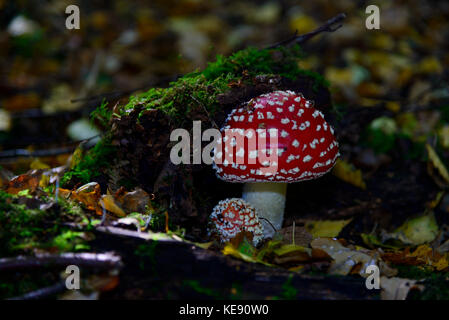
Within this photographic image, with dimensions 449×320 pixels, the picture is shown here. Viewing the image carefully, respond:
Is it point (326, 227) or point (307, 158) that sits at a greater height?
point (307, 158)

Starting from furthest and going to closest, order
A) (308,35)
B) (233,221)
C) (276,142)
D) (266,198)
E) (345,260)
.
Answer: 1. (308,35)
2. (266,198)
3. (233,221)
4. (276,142)
5. (345,260)

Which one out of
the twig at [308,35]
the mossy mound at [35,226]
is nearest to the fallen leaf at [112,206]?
the mossy mound at [35,226]

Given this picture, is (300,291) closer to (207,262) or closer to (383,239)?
(207,262)

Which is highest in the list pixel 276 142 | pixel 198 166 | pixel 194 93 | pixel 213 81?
pixel 213 81

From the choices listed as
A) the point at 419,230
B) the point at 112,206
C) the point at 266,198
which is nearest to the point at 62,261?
the point at 112,206

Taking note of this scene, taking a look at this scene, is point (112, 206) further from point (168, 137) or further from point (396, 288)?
point (396, 288)

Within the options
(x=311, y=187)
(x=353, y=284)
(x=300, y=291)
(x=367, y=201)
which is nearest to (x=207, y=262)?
(x=300, y=291)
